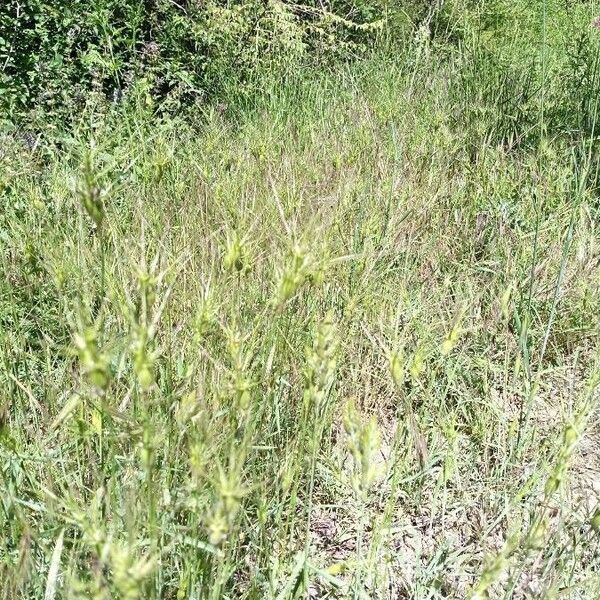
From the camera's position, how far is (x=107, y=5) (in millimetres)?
3105

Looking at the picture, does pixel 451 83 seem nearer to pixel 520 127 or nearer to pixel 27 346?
pixel 520 127

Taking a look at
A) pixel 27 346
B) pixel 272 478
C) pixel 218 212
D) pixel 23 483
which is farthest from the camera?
pixel 218 212

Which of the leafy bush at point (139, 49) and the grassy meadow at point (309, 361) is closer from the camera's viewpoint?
the grassy meadow at point (309, 361)

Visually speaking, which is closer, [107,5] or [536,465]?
[536,465]

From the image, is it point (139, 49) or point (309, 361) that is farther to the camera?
point (139, 49)

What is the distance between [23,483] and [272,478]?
426 mm

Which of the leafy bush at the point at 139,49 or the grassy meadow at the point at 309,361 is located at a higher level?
the leafy bush at the point at 139,49

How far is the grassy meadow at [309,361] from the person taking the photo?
0.79 metres

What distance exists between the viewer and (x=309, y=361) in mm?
717

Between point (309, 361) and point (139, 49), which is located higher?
point (139, 49)

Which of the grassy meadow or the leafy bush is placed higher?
the leafy bush

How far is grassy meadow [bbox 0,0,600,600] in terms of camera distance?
0.79 m

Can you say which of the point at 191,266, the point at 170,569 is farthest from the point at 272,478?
the point at 191,266

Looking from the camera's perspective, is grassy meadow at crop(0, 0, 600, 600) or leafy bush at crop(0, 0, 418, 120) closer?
grassy meadow at crop(0, 0, 600, 600)
